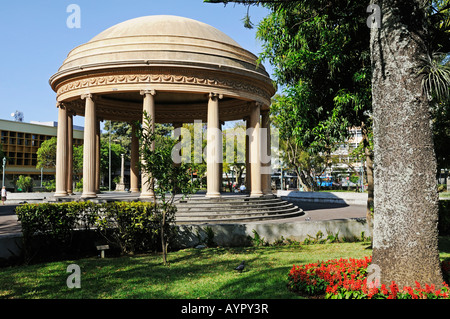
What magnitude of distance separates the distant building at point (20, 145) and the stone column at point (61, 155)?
136 feet

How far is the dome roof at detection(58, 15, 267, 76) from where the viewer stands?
19.7 metres

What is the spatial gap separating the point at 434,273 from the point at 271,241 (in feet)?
23.1

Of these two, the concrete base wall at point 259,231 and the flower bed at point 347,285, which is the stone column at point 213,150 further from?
the flower bed at point 347,285

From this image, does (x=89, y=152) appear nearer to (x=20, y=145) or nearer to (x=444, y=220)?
(x=444, y=220)

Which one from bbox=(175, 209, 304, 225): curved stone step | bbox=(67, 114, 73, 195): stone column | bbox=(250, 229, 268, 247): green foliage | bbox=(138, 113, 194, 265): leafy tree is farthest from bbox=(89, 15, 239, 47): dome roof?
bbox=(250, 229, 268, 247): green foliage

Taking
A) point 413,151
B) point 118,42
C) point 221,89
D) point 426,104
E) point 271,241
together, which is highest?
point 118,42

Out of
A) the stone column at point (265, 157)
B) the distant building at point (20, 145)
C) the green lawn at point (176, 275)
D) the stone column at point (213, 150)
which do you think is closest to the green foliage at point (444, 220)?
the green lawn at point (176, 275)

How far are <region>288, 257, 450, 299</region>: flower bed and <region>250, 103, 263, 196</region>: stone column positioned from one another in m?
14.1

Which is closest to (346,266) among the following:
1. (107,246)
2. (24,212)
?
(107,246)

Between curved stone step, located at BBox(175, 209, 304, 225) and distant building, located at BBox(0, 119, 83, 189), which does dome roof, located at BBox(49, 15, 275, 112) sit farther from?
distant building, located at BBox(0, 119, 83, 189)

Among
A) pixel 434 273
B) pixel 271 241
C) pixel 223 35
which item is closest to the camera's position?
pixel 434 273

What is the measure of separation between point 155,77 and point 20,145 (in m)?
52.7

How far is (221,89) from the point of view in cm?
2073

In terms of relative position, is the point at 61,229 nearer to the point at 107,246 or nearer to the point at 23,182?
the point at 107,246
